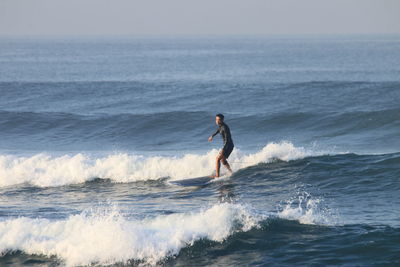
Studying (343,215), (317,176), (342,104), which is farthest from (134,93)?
(343,215)

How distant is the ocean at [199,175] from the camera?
9508mm

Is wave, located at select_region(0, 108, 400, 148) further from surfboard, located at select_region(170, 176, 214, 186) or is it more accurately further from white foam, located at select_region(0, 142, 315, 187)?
surfboard, located at select_region(170, 176, 214, 186)

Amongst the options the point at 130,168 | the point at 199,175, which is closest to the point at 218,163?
the point at 199,175

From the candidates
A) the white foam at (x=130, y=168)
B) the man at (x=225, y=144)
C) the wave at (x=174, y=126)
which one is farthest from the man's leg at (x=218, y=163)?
the wave at (x=174, y=126)

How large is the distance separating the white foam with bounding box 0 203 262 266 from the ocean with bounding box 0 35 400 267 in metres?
0.02

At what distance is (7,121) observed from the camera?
2806 cm

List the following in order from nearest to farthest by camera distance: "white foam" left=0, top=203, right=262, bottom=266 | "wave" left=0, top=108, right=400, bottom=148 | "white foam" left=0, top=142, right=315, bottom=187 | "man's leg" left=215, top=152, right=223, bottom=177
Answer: "white foam" left=0, top=203, right=262, bottom=266
"man's leg" left=215, top=152, right=223, bottom=177
"white foam" left=0, top=142, right=315, bottom=187
"wave" left=0, top=108, right=400, bottom=148

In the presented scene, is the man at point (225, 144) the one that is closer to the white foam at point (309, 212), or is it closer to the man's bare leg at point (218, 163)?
the man's bare leg at point (218, 163)

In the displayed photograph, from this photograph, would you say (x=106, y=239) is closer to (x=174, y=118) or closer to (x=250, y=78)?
(x=174, y=118)

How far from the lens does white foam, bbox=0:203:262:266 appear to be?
9359mm

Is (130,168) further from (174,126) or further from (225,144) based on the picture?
(174,126)

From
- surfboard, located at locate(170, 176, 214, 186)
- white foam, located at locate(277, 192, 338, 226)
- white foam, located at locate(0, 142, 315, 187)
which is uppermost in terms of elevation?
white foam, located at locate(0, 142, 315, 187)

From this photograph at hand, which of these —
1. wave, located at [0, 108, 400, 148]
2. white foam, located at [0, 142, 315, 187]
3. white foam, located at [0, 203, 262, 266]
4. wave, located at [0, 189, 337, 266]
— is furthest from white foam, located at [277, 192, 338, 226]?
wave, located at [0, 108, 400, 148]

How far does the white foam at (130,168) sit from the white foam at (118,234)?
18.4ft
